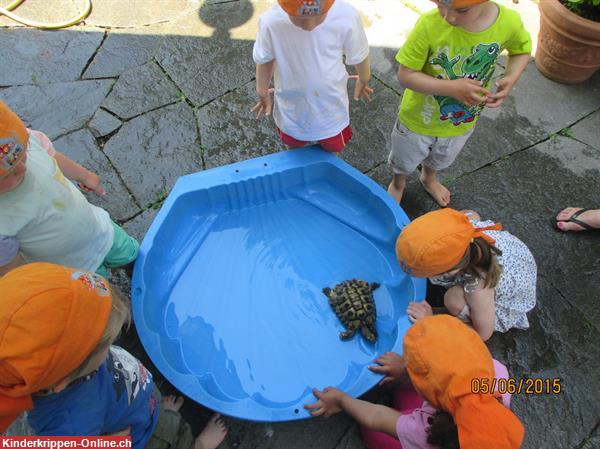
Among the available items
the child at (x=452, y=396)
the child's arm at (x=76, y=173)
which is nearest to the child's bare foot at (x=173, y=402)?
the child at (x=452, y=396)

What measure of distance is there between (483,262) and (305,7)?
1.20 m

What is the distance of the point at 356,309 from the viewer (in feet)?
6.91

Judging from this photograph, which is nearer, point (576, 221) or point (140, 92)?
point (576, 221)

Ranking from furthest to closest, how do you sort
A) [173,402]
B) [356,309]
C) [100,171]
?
[100,171] → [356,309] → [173,402]

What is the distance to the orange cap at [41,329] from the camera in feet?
3.59

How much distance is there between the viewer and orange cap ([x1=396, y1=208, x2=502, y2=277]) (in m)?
1.61

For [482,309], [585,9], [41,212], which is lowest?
[482,309]

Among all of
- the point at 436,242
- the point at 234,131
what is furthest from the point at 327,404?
the point at 234,131

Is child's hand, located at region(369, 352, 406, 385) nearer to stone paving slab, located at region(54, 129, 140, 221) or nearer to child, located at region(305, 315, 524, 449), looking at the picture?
child, located at region(305, 315, 524, 449)

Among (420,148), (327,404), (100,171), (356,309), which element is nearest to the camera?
(327,404)

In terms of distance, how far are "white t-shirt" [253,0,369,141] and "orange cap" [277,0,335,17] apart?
0.54ft

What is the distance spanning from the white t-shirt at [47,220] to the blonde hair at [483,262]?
1.51m

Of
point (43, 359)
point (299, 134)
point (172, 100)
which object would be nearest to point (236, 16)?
point (172, 100)

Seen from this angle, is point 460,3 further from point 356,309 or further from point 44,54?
point 44,54
